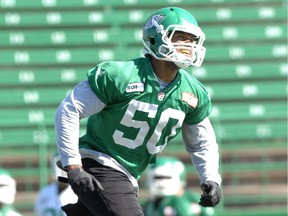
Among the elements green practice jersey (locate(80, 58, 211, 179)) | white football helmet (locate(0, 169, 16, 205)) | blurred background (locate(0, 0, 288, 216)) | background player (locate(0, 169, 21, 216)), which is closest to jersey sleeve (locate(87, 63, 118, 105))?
green practice jersey (locate(80, 58, 211, 179))

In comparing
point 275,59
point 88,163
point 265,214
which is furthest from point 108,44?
point 88,163

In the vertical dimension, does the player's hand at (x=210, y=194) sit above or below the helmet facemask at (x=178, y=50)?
below

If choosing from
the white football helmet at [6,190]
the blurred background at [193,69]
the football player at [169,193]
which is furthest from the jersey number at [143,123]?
the blurred background at [193,69]

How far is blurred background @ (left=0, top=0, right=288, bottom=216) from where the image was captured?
12016 mm

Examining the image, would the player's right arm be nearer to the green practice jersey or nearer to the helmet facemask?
the green practice jersey

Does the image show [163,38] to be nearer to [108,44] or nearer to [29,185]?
[29,185]

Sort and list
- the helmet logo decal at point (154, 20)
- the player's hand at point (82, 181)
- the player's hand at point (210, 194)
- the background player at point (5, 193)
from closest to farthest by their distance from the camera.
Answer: the player's hand at point (82, 181)
the helmet logo decal at point (154, 20)
the player's hand at point (210, 194)
the background player at point (5, 193)

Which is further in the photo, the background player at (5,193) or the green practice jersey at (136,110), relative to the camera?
the background player at (5,193)

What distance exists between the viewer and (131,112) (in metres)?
4.99

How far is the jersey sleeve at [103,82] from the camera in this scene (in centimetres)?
486

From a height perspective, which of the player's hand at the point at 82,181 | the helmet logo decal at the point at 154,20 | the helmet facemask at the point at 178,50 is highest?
the helmet logo decal at the point at 154,20

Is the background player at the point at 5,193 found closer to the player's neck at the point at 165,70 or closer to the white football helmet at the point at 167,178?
the white football helmet at the point at 167,178

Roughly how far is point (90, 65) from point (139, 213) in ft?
26.4

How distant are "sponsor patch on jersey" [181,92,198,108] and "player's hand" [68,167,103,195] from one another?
613 millimetres
